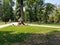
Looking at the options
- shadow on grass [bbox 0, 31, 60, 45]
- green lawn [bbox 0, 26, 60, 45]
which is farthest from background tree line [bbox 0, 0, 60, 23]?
shadow on grass [bbox 0, 31, 60, 45]

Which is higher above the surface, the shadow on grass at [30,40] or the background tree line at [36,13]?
the shadow on grass at [30,40]

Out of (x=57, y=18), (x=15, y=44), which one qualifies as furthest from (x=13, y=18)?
(x=15, y=44)

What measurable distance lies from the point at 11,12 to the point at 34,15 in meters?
16.6

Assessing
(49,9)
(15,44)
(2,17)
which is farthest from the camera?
(2,17)

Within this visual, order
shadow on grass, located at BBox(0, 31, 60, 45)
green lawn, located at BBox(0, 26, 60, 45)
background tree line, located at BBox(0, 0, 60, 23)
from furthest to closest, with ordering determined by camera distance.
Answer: background tree line, located at BBox(0, 0, 60, 23) → green lawn, located at BBox(0, 26, 60, 45) → shadow on grass, located at BBox(0, 31, 60, 45)

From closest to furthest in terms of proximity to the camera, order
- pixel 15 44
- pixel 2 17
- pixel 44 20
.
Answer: pixel 15 44 → pixel 44 20 → pixel 2 17

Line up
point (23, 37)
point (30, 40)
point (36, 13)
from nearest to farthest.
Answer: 1. point (30, 40)
2. point (23, 37)
3. point (36, 13)

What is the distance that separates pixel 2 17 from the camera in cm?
9106

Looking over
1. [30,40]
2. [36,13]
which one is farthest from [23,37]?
[36,13]

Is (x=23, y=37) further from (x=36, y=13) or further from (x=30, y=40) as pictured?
(x=36, y=13)

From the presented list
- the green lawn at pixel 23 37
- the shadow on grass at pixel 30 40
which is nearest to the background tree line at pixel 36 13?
the green lawn at pixel 23 37

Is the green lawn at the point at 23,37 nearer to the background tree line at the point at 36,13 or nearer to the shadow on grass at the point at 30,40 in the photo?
the shadow on grass at the point at 30,40

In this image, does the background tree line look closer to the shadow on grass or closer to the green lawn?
the green lawn

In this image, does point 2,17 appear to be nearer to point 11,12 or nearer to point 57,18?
point 11,12
